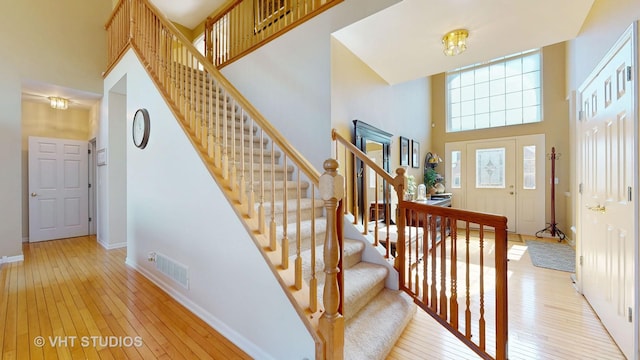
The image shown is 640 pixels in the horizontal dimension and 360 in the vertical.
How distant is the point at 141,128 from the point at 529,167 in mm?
6818

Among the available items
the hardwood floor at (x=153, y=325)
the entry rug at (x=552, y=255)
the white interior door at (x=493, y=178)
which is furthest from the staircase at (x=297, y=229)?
the white interior door at (x=493, y=178)

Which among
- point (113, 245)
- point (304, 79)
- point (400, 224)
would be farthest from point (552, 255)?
point (113, 245)

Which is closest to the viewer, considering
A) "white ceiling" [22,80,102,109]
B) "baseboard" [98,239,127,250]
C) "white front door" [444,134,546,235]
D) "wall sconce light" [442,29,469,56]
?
"wall sconce light" [442,29,469,56]

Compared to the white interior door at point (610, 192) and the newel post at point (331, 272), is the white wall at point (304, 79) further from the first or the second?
the white interior door at point (610, 192)

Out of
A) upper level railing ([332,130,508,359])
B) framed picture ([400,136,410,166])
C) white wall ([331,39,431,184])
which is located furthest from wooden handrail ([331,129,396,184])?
framed picture ([400,136,410,166])

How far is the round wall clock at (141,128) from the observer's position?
112 inches

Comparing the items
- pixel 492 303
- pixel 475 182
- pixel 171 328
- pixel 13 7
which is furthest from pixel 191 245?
pixel 475 182

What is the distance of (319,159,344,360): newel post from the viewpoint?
133cm

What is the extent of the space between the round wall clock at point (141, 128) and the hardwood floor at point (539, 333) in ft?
10.2

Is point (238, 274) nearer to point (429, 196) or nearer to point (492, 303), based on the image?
point (492, 303)

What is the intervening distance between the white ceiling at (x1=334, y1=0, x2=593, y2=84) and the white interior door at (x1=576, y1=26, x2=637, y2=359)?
674 mm

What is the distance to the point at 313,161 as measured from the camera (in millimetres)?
2908

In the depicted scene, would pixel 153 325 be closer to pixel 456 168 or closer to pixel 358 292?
pixel 358 292

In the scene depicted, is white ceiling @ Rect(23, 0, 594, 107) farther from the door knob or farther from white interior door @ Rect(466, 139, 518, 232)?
white interior door @ Rect(466, 139, 518, 232)
